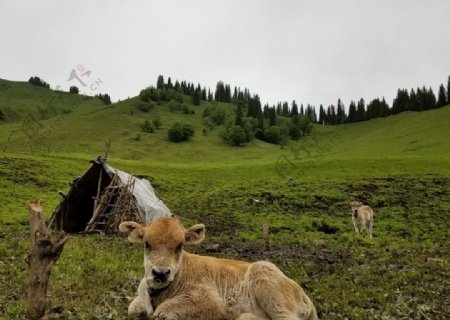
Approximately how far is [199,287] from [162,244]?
1067 millimetres

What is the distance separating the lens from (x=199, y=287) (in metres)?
8.46

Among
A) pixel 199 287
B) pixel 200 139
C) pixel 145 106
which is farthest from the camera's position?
pixel 145 106

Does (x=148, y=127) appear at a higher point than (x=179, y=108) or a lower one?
lower

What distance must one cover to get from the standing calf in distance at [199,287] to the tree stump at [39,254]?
1.32 metres

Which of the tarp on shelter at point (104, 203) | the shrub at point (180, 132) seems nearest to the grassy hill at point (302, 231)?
the tarp on shelter at point (104, 203)

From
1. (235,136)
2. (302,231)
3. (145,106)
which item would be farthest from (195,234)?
(145,106)

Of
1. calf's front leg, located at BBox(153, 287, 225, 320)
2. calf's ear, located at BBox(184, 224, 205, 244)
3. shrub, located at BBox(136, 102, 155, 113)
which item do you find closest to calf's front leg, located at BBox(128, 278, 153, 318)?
calf's front leg, located at BBox(153, 287, 225, 320)

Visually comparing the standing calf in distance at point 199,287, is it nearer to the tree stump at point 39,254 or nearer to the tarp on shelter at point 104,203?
the tree stump at point 39,254

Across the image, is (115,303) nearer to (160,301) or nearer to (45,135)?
(160,301)

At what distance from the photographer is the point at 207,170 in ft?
244

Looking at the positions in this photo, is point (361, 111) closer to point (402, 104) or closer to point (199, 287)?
point (402, 104)

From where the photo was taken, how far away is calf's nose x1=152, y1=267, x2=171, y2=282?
7.43 metres

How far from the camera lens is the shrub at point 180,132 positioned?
139 meters

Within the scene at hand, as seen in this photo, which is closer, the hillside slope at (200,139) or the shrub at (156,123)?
the hillside slope at (200,139)
